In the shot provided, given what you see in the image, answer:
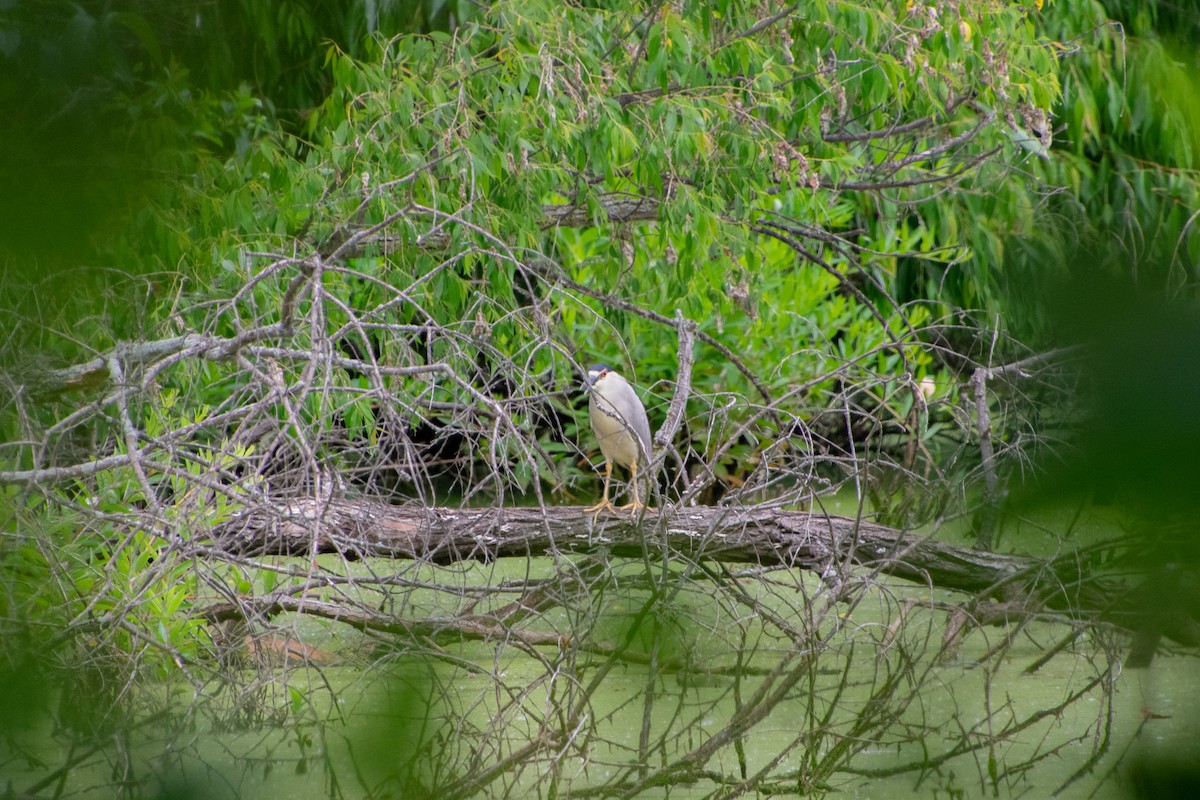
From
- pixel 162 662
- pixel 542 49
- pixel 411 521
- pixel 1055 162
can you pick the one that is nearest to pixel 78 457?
pixel 162 662

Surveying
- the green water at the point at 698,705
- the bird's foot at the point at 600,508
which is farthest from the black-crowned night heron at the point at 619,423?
the green water at the point at 698,705

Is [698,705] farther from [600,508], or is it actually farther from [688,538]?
[600,508]

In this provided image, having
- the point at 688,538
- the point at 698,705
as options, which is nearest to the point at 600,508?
the point at 688,538

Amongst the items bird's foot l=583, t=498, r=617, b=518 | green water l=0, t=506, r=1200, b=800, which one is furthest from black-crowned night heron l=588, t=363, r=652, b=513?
green water l=0, t=506, r=1200, b=800

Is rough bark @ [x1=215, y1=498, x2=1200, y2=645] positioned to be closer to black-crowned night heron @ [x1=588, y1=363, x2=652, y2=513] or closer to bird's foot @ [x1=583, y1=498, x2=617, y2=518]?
bird's foot @ [x1=583, y1=498, x2=617, y2=518]

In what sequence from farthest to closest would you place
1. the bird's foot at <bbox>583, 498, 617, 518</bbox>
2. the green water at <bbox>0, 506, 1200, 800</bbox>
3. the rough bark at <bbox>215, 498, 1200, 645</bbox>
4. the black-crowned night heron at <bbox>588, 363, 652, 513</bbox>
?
the black-crowned night heron at <bbox>588, 363, 652, 513</bbox>
the bird's foot at <bbox>583, 498, 617, 518</bbox>
the rough bark at <bbox>215, 498, 1200, 645</bbox>
the green water at <bbox>0, 506, 1200, 800</bbox>

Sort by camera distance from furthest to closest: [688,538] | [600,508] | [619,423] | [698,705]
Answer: [619,423] < [600,508] < [688,538] < [698,705]

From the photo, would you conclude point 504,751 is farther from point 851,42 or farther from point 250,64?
point 250,64

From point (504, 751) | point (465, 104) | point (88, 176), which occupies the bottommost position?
point (504, 751)

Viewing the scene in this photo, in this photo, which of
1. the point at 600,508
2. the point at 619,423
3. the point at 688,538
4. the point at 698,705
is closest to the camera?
the point at 698,705

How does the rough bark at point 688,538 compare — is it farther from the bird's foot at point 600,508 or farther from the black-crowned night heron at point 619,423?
the black-crowned night heron at point 619,423

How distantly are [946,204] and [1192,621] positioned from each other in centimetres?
421

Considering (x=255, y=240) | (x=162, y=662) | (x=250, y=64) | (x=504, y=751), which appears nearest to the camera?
(x=250, y=64)

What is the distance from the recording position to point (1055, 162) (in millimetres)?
4480
